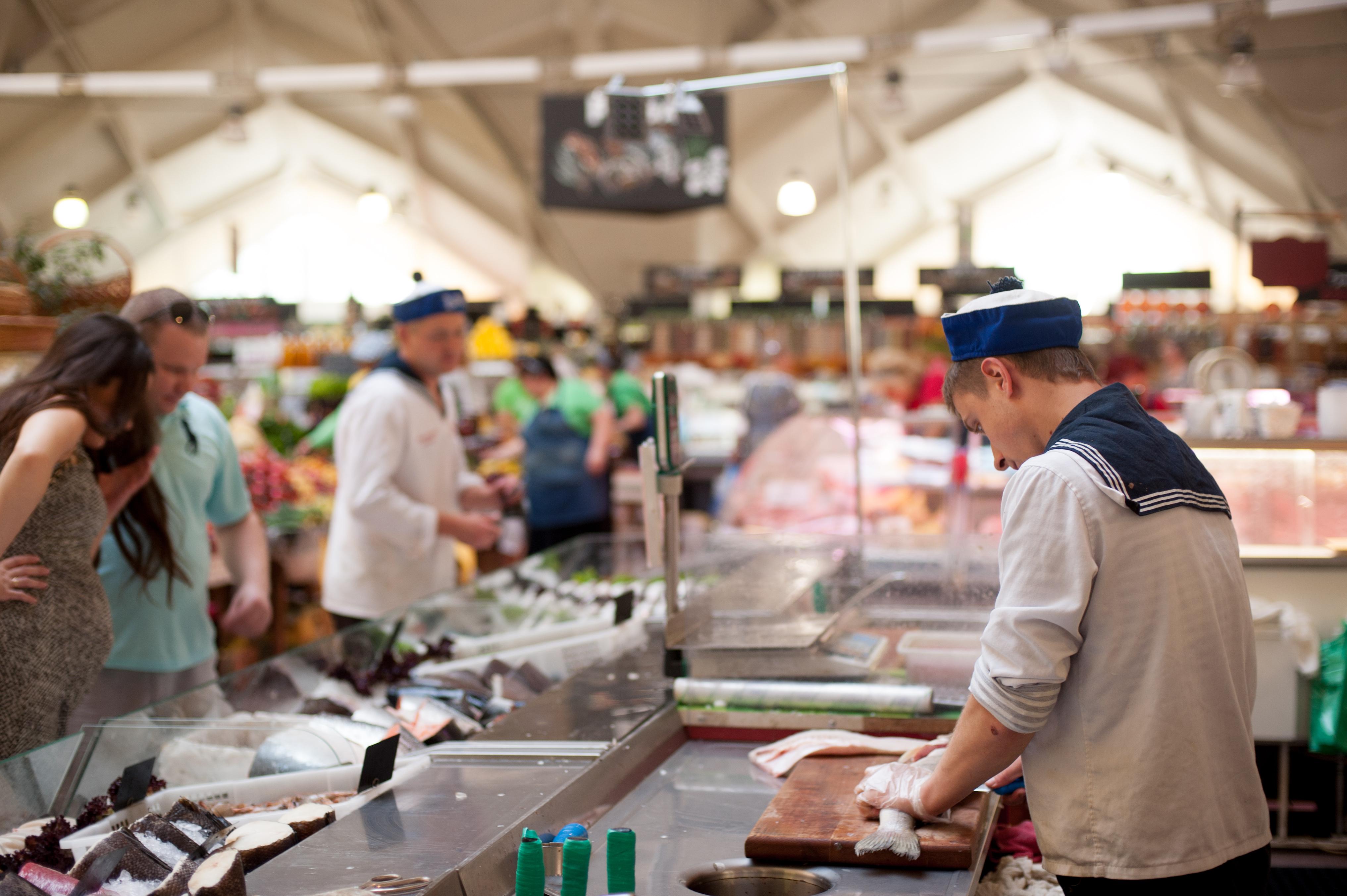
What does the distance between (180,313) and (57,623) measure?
0.93 meters

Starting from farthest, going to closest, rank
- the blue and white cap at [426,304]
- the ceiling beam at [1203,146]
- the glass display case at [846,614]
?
the ceiling beam at [1203,146] < the blue and white cap at [426,304] < the glass display case at [846,614]

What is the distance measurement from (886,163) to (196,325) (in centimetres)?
1501

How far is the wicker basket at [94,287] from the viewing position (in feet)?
12.8

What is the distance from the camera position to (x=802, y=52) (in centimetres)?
1159

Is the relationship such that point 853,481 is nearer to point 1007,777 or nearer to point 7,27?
point 1007,777

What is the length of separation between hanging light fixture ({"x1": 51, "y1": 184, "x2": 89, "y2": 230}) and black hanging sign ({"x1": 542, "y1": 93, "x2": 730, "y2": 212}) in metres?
9.94

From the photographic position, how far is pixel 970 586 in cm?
286

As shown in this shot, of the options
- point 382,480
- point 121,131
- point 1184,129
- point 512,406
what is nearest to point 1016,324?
point 382,480

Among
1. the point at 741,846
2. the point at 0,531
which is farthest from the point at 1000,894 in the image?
the point at 0,531

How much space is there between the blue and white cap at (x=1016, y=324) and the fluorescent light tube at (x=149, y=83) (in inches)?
462

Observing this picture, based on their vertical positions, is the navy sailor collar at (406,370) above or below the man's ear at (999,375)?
above

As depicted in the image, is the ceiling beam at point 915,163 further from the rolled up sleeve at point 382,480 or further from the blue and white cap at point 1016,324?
the blue and white cap at point 1016,324

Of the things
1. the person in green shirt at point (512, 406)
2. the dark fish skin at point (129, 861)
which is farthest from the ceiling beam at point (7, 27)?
Result: the dark fish skin at point (129, 861)

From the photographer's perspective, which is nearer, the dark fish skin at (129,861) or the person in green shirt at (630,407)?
the dark fish skin at (129,861)
